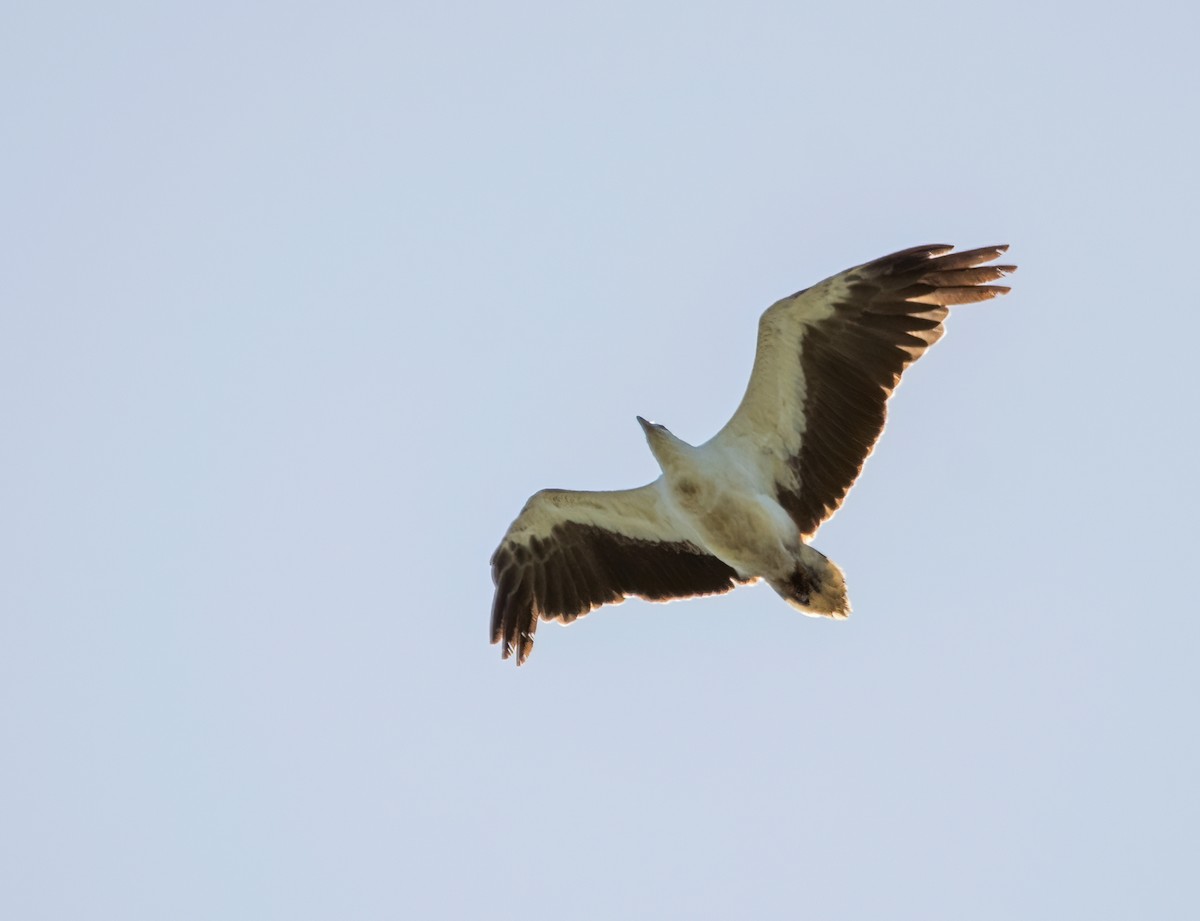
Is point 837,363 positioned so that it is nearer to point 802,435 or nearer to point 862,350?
point 862,350

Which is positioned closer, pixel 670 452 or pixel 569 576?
pixel 670 452

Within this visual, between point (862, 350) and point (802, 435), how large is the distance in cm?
90

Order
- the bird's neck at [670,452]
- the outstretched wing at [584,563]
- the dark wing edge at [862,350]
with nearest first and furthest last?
the dark wing edge at [862,350]
the bird's neck at [670,452]
the outstretched wing at [584,563]

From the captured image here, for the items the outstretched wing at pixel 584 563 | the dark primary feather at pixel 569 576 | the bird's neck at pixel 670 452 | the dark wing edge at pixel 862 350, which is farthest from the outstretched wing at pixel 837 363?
the dark primary feather at pixel 569 576

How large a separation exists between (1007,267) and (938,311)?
2.19 feet

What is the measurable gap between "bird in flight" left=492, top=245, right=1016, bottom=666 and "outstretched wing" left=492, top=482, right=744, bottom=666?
0.03m

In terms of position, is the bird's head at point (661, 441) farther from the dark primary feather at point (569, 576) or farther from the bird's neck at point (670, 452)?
the dark primary feather at point (569, 576)

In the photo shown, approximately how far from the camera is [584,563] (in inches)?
629

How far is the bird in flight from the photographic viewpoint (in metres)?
14.6

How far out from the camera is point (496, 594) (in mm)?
16062

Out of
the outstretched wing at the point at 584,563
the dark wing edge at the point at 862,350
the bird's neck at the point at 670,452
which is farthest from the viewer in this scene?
the outstretched wing at the point at 584,563

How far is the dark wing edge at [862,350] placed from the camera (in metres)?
14.5

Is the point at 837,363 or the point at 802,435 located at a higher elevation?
the point at 837,363

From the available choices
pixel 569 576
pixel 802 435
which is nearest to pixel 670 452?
pixel 802 435
